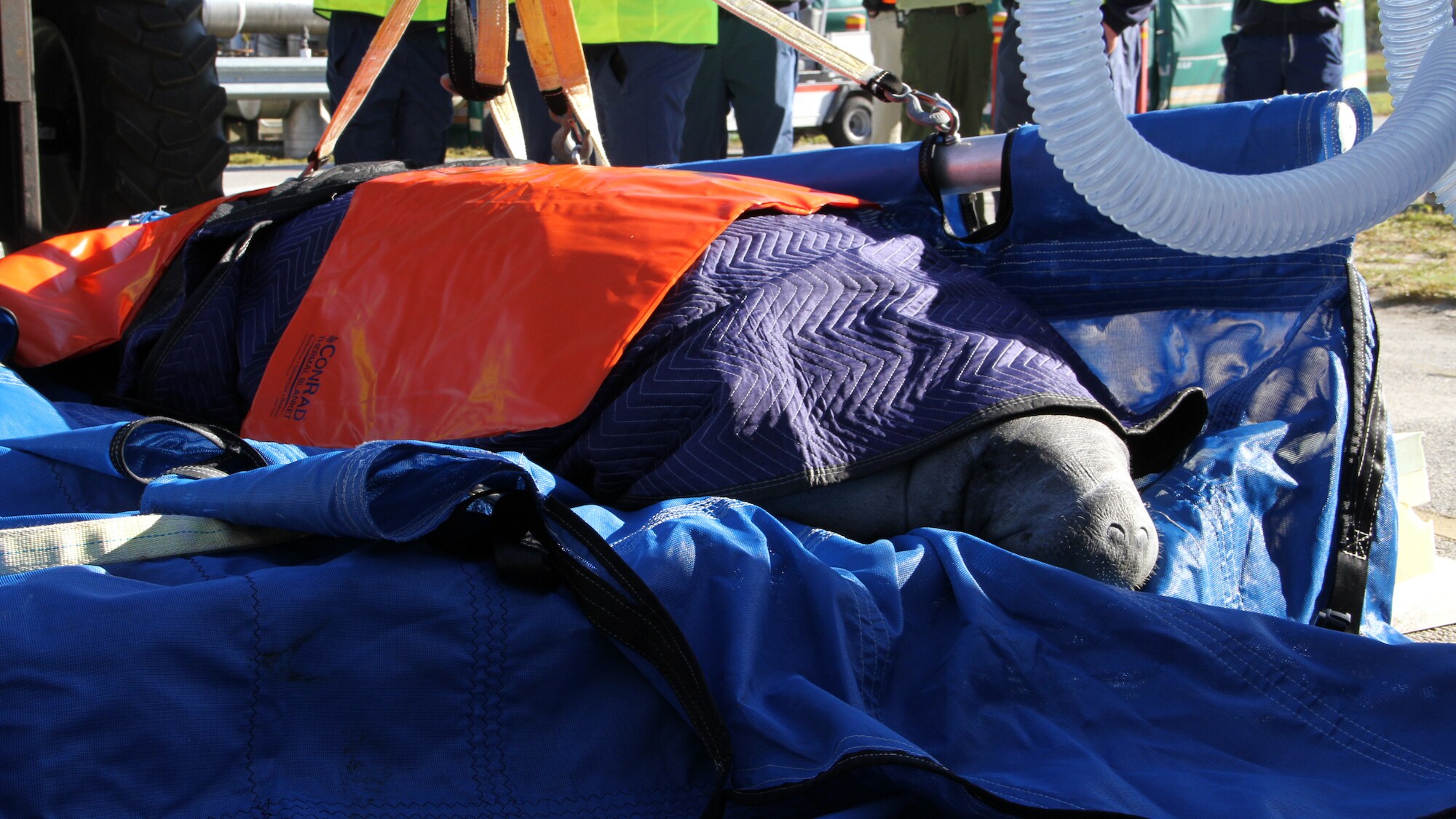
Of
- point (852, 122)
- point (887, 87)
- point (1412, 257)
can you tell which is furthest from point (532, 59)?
point (852, 122)

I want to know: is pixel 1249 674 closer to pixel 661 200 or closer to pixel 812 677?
pixel 812 677

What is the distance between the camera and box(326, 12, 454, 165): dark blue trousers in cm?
337

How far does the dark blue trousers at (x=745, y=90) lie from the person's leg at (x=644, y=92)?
0.43 meters

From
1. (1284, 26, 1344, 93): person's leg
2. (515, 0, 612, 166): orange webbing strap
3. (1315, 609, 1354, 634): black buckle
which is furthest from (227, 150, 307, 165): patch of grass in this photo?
(1315, 609, 1354, 634): black buckle

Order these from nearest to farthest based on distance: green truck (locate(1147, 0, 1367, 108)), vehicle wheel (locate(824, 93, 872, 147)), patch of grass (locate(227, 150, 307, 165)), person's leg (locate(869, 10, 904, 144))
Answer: person's leg (locate(869, 10, 904, 144)), green truck (locate(1147, 0, 1367, 108)), patch of grass (locate(227, 150, 307, 165)), vehicle wheel (locate(824, 93, 872, 147))

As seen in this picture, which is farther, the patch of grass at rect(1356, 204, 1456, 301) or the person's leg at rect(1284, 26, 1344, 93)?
the person's leg at rect(1284, 26, 1344, 93)

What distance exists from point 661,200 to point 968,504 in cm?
60

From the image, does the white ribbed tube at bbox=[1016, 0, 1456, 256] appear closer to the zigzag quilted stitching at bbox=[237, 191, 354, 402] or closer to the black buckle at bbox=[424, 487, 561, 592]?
the black buckle at bbox=[424, 487, 561, 592]

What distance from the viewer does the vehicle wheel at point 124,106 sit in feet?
10.2

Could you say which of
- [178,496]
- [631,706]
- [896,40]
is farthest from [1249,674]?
[896,40]

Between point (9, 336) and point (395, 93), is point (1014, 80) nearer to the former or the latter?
point (395, 93)

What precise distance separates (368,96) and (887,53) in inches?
158

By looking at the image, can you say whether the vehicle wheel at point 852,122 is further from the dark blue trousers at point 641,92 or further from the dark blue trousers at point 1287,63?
the dark blue trousers at point 641,92

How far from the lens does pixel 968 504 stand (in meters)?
1.35
